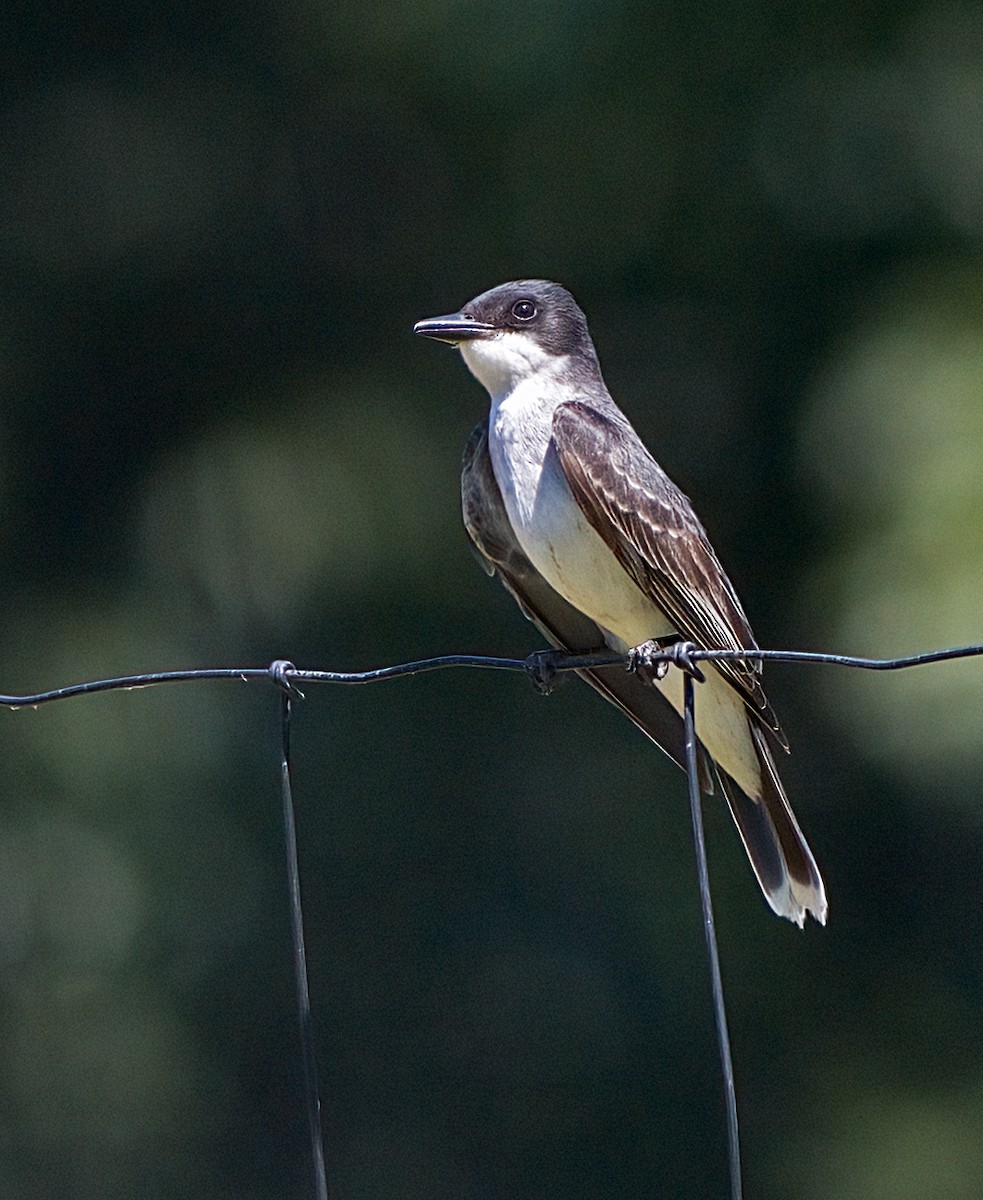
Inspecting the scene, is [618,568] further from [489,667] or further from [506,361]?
[489,667]

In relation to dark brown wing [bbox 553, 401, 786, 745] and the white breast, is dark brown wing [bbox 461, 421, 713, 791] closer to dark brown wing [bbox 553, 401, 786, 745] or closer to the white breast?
the white breast

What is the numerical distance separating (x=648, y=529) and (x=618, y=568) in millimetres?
98

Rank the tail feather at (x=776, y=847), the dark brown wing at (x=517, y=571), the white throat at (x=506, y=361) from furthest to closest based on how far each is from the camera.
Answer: the white throat at (x=506, y=361) → the dark brown wing at (x=517, y=571) → the tail feather at (x=776, y=847)

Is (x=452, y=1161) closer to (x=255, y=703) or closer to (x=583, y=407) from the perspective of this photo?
(x=255, y=703)

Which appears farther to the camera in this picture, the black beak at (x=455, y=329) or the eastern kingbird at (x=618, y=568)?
the black beak at (x=455, y=329)

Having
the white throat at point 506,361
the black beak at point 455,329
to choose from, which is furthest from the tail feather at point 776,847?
the black beak at point 455,329

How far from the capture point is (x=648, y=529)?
4.14 meters

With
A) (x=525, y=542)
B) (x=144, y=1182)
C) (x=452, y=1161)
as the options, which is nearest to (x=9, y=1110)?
(x=144, y=1182)

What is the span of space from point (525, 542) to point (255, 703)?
15.1ft

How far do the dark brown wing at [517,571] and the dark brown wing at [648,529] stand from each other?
0.18 metres

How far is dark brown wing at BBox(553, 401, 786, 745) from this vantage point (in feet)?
13.4

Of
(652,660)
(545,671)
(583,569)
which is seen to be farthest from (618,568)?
(652,660)

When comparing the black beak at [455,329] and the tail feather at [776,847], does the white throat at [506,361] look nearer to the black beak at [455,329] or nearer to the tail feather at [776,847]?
the black beak at [455,329]

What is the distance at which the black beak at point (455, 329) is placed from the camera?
174 inches
